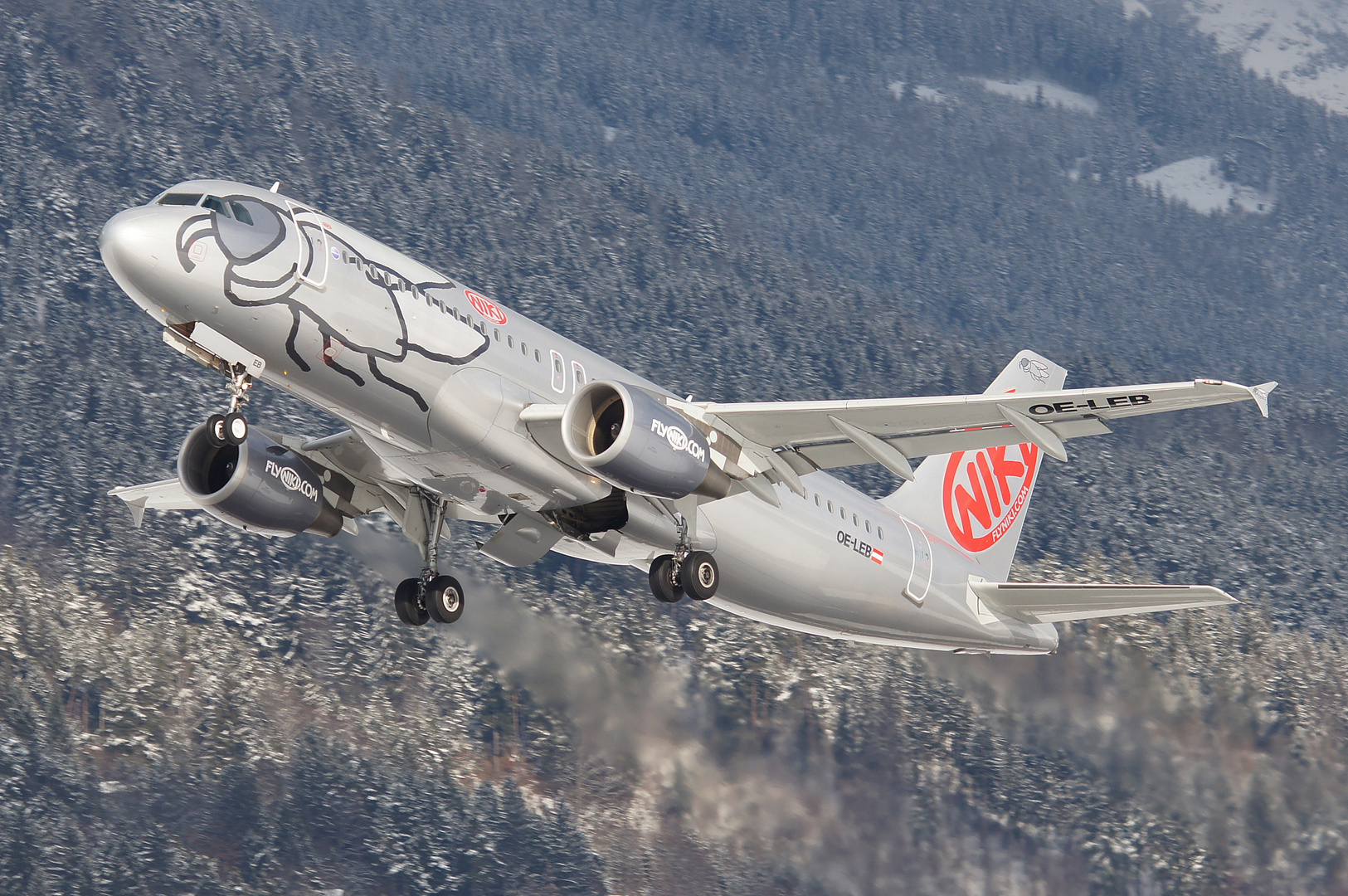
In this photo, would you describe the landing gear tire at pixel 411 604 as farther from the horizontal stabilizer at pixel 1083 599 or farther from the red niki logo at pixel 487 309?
the horizontal stabilizer at pixel 1083 599

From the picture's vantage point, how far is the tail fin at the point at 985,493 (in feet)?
128

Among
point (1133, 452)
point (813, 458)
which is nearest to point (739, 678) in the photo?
point (813, 458)

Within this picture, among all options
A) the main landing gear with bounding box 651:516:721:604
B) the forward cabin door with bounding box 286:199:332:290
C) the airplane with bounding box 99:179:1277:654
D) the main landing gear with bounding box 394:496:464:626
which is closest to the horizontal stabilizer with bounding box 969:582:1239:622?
the airplane with bounding box 99:179:1277:654

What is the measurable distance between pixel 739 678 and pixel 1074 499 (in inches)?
3169

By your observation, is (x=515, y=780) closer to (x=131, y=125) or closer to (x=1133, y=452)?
(x=1133, y=452)

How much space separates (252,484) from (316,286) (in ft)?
19.0

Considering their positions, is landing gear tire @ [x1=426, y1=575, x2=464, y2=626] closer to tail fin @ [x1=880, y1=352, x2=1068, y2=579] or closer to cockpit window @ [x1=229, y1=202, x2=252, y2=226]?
cockpit window @ [x1=229, y1=202, x2=252, y2=226]

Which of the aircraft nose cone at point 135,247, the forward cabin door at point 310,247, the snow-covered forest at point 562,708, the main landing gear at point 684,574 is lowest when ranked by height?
the snow-covered forest at point 562,708

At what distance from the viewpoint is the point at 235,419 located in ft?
88.6

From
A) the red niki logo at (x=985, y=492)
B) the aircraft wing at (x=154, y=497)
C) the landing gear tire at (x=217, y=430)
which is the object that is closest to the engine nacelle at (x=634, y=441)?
the landing gear tire at (x=217, y=430)

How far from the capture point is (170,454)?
4520 inches

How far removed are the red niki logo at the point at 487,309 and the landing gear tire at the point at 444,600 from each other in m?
6.02

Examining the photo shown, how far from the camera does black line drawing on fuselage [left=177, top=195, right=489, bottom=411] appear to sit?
A: 86.8 feet

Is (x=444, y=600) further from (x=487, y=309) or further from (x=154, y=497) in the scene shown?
(x=154, y=497)
